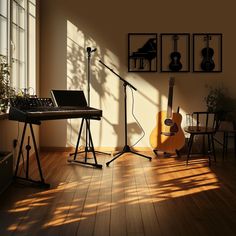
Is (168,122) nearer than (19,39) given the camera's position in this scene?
No

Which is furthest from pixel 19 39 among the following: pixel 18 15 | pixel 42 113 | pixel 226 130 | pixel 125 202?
pixel 226 130

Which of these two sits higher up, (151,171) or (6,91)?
(6,91)

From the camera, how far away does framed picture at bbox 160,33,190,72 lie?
20.6ft

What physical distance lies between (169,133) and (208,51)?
1.51 metres

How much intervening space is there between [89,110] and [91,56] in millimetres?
1858

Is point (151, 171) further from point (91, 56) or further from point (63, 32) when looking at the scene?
point (63, 32)

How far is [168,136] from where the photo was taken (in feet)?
19.4

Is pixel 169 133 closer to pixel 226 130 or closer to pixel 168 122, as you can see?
pixel 168 122

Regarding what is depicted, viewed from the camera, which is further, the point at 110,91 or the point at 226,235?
the point at 110,91

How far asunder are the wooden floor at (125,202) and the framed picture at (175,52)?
178cm

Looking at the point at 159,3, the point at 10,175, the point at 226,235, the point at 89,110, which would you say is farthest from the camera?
the point at 159,3

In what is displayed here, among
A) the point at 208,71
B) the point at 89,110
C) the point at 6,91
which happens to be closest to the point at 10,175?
the point at 6,91

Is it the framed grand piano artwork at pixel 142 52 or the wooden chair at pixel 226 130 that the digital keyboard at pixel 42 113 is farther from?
the wooden chair at pixel 226 130

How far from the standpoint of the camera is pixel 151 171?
16.1 ft
